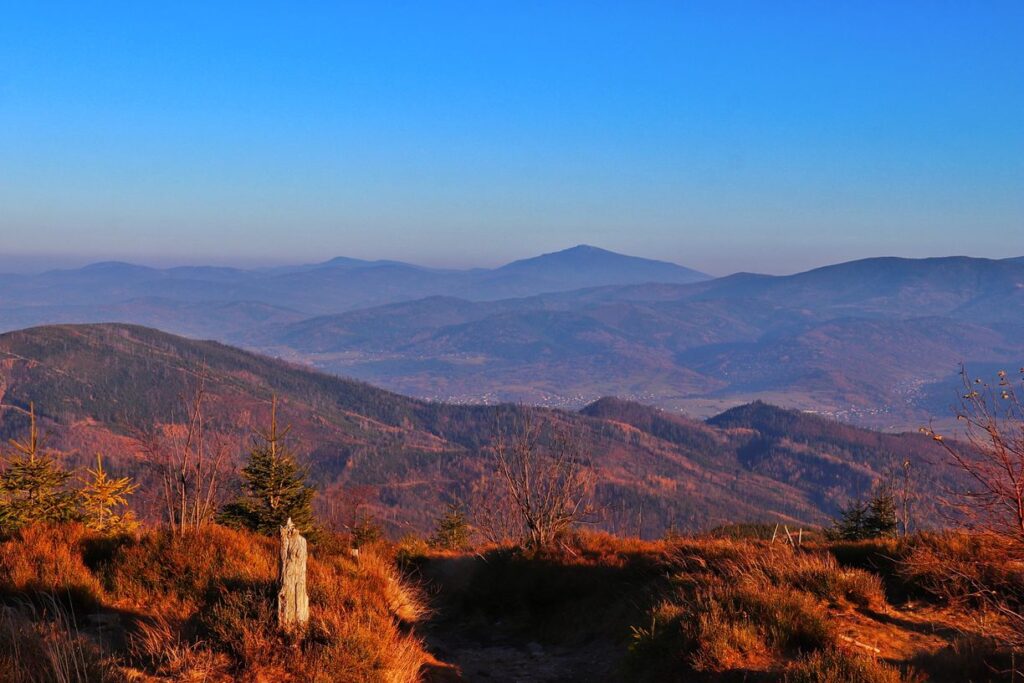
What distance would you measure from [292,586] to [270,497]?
1165cm

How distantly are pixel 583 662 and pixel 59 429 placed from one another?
20895 cm

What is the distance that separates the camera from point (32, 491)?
1666 centimetres

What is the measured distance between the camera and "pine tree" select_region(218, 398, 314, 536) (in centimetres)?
1848

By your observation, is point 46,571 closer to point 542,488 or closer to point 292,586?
point 292,586

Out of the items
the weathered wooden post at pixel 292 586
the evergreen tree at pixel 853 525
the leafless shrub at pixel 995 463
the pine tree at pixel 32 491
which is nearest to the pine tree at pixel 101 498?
the pine tree at pixel 32 491

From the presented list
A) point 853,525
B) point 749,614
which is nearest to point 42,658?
point 749,614

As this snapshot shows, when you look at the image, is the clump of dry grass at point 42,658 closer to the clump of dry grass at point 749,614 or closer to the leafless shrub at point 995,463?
the clump of dry grass at point 749,614

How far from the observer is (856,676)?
6965 mm

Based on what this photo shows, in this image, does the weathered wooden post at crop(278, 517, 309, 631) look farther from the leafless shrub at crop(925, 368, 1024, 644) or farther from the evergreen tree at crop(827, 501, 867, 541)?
the evergreen tree at crop(827, 501, 867, 541)

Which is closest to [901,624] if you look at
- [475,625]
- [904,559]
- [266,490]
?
[904,559]

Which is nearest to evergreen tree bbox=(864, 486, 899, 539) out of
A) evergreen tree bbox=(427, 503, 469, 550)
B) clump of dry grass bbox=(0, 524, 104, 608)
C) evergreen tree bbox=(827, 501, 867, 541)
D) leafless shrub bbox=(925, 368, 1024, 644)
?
evergreen tree bbox=(827, 501, 867, 541)

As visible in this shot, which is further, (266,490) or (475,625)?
(266,490)

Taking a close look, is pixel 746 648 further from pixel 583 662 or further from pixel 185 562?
pixel 185 562

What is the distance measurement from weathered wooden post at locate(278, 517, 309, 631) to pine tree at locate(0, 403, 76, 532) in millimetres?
10109
